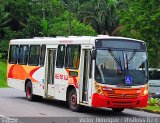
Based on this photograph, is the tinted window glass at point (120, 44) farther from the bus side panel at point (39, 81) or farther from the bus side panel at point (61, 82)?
the bus side panel at point (39, 81)

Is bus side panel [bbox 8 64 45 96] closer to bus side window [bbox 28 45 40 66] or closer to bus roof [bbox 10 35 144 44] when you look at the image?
bus side window [bbox 28 45 40 66]

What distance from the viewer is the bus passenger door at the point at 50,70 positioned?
20.8 metres

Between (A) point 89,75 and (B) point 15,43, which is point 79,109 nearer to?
(A) point 89,75

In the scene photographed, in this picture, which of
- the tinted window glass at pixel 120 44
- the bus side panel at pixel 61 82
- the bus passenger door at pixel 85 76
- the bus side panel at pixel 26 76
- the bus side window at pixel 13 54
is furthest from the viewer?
the bus side window at pixel 13 54

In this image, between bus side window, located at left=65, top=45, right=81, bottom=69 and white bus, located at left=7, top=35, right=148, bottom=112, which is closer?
white bus, located at left=7, top=35, right=148, bottom=112

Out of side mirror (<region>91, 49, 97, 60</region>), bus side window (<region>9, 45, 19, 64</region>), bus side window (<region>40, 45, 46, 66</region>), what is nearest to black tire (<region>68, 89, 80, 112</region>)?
side mirror (<region>91, 49, 97, 60</region>)

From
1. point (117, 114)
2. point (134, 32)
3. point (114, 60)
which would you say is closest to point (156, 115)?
point (117, 114)

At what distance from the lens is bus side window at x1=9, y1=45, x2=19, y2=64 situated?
25.1 m

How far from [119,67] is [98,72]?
76 centimetres

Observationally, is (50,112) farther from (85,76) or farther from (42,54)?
(42,54)

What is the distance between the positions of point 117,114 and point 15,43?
8.68 metres

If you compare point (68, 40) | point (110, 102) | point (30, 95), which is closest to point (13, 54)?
point (30, 95)

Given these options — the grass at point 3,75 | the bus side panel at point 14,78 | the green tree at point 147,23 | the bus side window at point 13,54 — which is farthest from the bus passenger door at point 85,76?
the grass at point 3,75

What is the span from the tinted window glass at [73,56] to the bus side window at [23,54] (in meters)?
4.61
